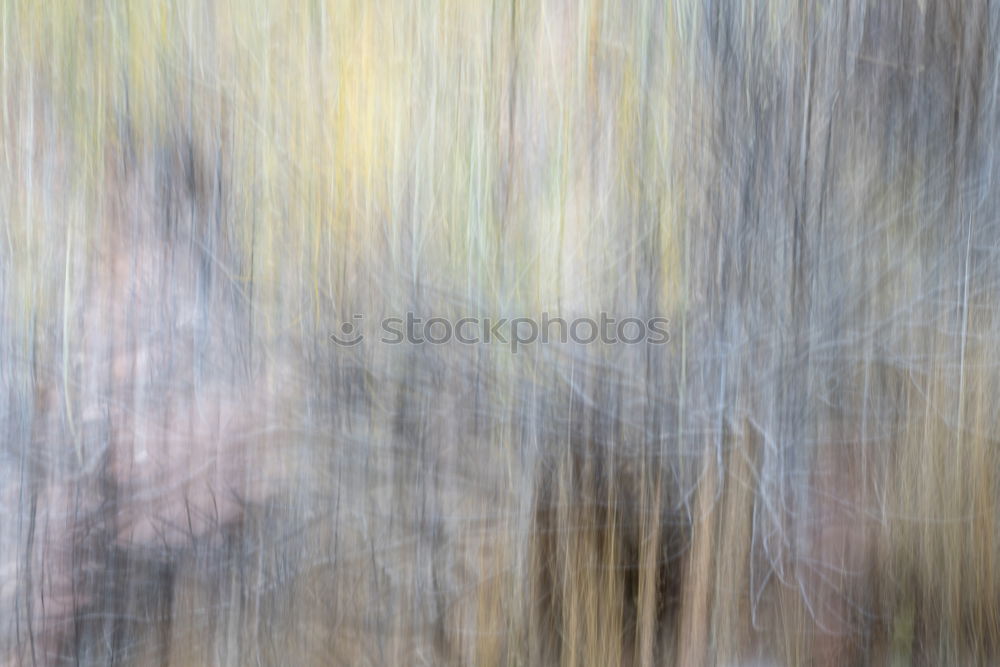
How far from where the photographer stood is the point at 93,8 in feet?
1.85

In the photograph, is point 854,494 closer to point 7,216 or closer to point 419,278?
point 419,278

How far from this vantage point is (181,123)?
569mm

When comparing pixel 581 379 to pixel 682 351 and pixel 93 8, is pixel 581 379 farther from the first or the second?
pixel 93 8

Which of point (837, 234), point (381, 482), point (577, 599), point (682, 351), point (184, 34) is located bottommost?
point (577, 599)

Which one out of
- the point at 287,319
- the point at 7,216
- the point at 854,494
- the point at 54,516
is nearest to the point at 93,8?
the point at 7,216

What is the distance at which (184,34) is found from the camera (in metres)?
0.57

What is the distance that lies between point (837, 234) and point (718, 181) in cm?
12

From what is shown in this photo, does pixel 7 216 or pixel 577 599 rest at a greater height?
pixel 7 216

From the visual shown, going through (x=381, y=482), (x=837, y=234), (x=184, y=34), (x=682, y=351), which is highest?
(x=184, y=34)

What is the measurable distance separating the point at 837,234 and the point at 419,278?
377 millimetres

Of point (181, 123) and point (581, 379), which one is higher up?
point (181, 123)

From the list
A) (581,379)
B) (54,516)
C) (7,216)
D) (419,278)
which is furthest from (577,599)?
(7,216)

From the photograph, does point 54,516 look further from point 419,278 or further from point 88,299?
point 419,278

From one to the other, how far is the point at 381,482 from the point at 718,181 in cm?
40
